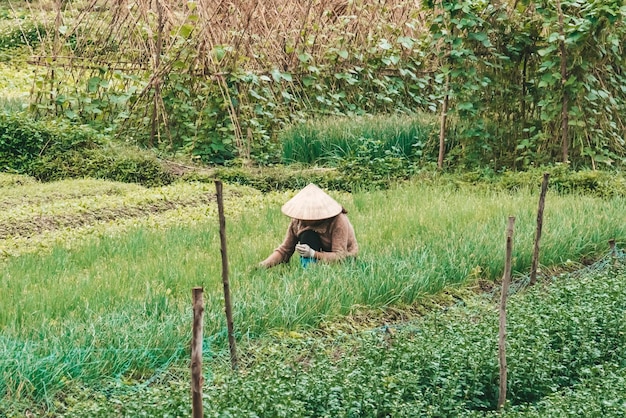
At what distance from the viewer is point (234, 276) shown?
6.29 m

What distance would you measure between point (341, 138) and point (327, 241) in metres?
5.50

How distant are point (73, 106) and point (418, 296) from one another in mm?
8007

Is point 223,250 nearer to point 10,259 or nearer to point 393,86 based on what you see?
point 10,259

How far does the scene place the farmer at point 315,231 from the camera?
6430 millimetres

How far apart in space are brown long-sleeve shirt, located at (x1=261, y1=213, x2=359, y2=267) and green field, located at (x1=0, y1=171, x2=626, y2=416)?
0.36 feet

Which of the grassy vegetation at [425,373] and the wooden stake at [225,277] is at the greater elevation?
the wooden stake at [225,277]

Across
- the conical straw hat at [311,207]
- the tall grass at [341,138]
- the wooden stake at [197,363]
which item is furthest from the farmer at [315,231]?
the tall grass at [341,138]

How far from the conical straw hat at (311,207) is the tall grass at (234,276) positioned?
363 millimetres

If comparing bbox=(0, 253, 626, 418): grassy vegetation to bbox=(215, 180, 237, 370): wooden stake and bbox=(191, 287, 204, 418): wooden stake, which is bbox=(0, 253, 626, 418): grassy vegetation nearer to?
bbox=(215, 180, 237, 370): wooden stake

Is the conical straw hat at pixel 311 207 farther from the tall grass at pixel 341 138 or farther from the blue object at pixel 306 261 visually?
the tall grass at pixel 341 138

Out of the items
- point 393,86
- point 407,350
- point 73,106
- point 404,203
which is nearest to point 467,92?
point 404,203

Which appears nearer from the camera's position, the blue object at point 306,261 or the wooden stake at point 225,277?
the wooden stake at point 225,277

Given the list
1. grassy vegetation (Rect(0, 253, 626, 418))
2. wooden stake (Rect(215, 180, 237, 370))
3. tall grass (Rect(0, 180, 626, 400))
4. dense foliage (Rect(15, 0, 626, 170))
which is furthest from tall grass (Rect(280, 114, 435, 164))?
wooden stake (Rect(215, 180, 237, 370))

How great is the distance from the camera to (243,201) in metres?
9.86
